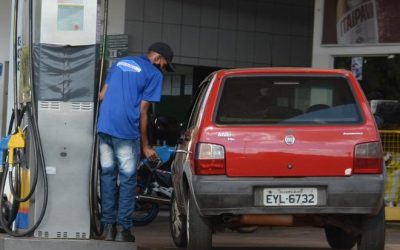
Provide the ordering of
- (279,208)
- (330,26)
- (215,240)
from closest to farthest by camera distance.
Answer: (279,208)
(215,240)
(330,26)

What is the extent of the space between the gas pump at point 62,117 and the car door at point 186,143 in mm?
827

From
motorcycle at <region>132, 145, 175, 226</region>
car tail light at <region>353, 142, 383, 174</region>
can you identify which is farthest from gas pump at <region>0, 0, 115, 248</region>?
motorcycle at <region>132, 145, 175, 226</region>

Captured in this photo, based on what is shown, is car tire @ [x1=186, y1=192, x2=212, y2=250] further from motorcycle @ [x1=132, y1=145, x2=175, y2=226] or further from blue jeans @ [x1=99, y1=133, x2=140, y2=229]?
motorcycle @ [x1=132, y1=145, x2=175, y2=226]

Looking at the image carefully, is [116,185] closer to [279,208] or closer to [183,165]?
[183,165]

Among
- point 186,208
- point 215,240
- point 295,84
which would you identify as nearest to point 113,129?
point 186,208

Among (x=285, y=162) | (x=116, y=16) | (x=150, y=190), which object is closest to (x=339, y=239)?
(x=285, y=162)

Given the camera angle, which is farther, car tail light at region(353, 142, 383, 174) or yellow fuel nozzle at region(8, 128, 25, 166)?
yellow fuel nozzle at region(8, 128, 25, 166)

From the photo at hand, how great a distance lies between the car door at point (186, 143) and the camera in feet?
26.1

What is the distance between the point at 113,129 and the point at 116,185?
1.83 feet

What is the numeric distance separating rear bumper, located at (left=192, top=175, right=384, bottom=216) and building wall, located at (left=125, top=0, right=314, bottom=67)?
9.18 m

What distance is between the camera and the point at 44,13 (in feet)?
25.3

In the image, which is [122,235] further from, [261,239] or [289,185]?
[261,239]

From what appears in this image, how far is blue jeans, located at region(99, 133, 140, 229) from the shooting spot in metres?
7.83

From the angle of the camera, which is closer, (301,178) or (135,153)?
(301,178)
